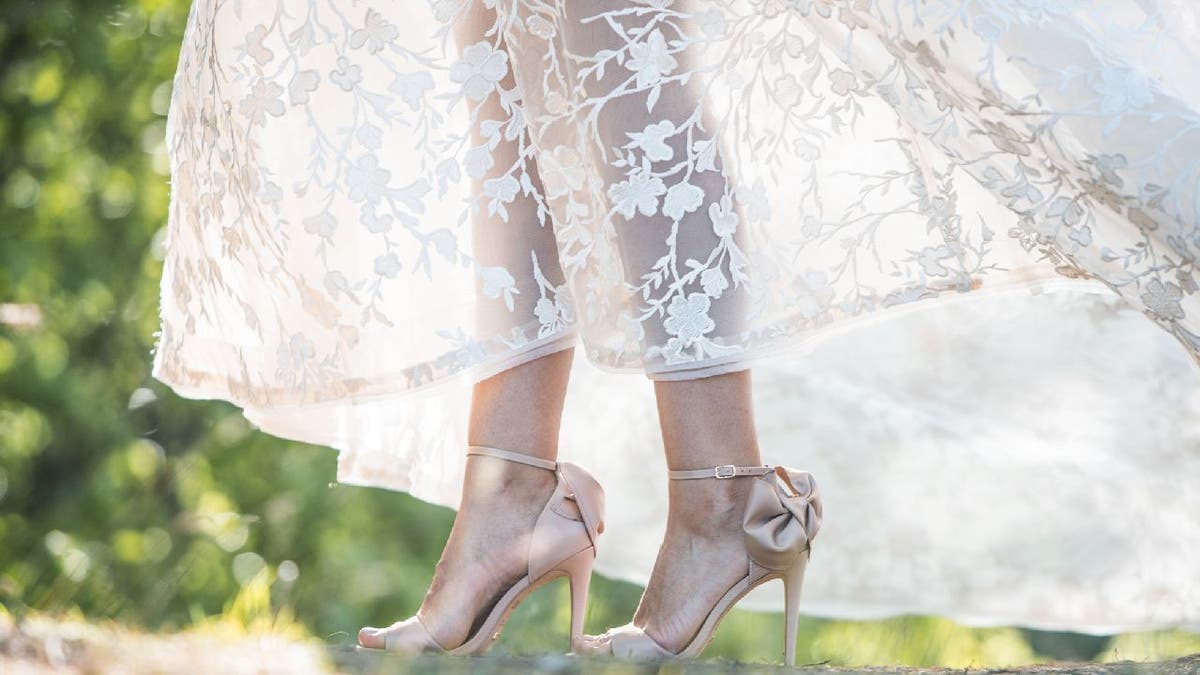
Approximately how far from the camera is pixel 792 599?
4.50ft

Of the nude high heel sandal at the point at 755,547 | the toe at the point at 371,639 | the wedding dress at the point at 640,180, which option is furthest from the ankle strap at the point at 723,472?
the toe at the point at 371,639

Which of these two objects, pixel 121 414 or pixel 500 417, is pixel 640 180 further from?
pixel 121 414

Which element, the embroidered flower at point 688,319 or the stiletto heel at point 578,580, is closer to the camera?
the embroidered flower at point 688,319

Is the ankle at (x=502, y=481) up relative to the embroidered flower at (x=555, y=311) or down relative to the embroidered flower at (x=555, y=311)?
down

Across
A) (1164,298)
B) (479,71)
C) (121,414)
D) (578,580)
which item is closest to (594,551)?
(578,580)

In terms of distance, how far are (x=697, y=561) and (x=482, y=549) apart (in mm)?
239

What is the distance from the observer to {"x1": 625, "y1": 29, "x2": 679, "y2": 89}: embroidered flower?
1265 millimetres

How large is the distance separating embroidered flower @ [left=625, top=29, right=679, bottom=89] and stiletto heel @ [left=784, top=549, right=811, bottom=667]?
53 cm

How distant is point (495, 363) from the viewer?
1.30 meters

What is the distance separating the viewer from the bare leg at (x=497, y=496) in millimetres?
1336

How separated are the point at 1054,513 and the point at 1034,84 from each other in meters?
0.96

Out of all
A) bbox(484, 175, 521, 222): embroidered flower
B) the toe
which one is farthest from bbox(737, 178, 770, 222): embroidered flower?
the toe

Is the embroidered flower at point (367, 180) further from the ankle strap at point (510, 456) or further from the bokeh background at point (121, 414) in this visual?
the bokeh background at point (121, 414)

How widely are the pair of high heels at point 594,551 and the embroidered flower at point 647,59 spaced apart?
41cm
